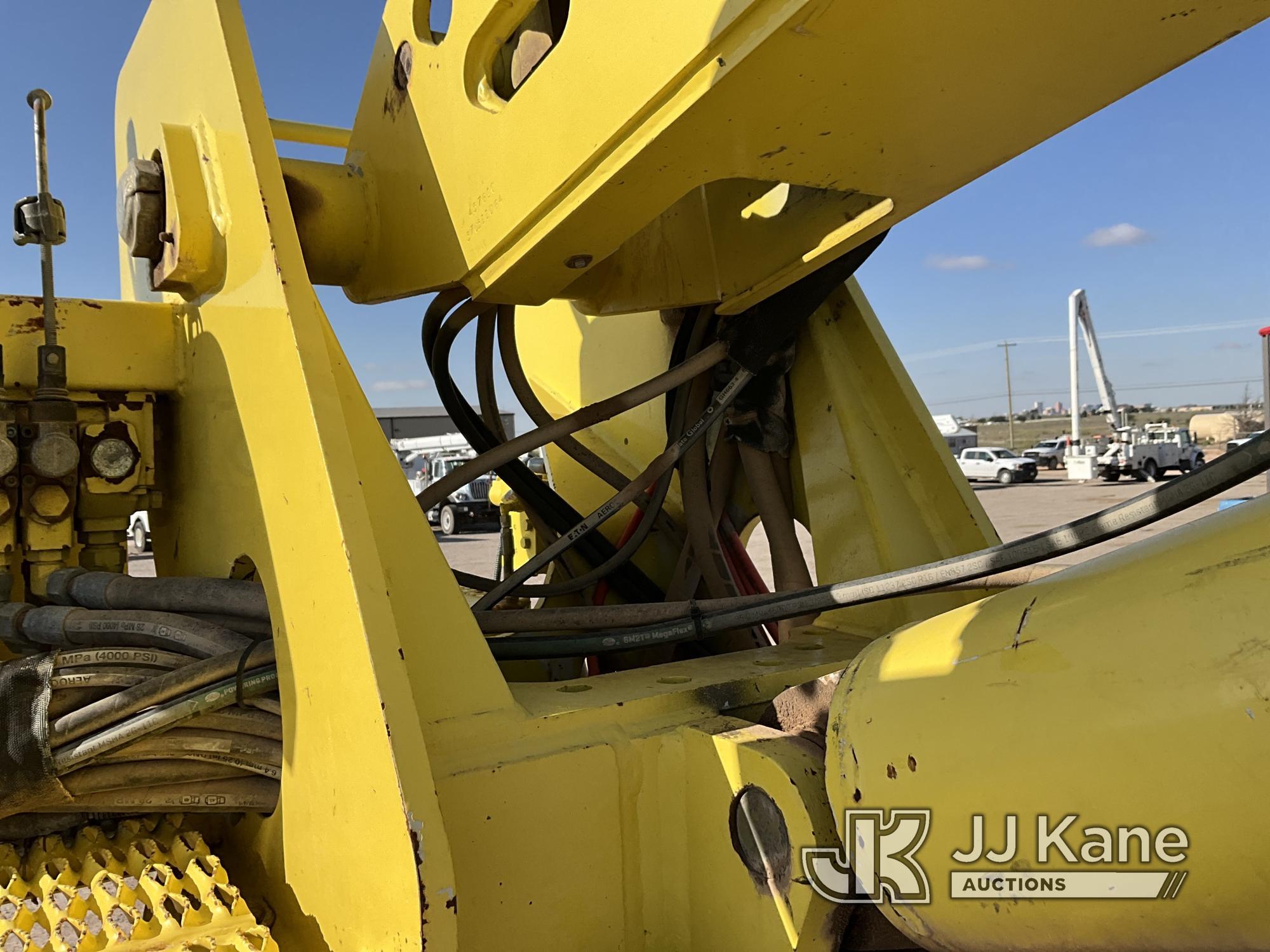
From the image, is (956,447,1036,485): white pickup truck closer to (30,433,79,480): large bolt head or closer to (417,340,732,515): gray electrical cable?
(417,340,732,515): gray electrical cable

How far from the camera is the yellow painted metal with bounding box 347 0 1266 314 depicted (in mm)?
1008

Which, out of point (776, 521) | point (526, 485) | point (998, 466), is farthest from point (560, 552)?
point (998, 466)

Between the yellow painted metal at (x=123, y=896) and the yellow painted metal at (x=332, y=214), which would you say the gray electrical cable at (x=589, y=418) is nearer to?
the yellow painted metal at (x=332, y=214)

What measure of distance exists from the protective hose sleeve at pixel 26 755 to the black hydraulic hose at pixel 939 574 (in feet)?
2.15

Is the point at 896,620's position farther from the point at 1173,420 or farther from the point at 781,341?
the point at 1173,420

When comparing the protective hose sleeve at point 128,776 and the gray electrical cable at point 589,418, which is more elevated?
the gray electrical cable at point 589,418

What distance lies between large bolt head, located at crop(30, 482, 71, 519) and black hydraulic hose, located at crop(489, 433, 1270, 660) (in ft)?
2.64

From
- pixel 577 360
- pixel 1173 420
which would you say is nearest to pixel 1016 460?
pixel 1173 420

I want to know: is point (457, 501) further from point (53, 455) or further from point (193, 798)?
point (193, 798)

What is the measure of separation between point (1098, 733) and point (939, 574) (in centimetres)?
49

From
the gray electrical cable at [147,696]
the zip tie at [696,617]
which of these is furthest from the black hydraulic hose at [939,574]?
the gray electrical cable at [147,696]

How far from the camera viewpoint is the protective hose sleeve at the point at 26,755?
1.29m

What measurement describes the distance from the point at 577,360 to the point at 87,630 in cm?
143

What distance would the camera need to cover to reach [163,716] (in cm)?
128
